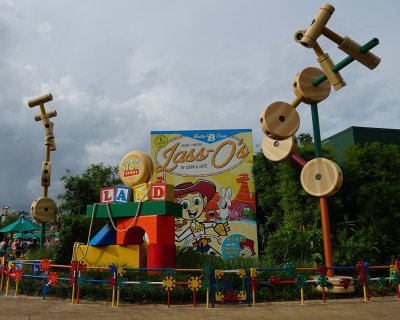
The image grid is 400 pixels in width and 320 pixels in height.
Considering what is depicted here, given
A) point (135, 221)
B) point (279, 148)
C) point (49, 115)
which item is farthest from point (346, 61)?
point (49, 115)

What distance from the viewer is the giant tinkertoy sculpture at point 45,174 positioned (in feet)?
41.0

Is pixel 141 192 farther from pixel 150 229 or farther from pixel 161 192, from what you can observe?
pixel 150 229

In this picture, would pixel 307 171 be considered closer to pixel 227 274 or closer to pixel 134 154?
pixel 227 274

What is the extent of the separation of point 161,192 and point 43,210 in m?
5.04

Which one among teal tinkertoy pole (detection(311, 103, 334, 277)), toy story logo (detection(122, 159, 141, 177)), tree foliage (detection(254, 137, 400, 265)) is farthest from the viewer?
tree foliage (detection(254, 137, 400, 265))

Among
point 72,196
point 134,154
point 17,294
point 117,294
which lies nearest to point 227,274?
point 117,294

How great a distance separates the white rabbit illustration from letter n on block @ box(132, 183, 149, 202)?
699 centimetres

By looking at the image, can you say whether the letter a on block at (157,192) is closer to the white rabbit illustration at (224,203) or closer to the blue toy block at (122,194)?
the blue toy block at (122,194)

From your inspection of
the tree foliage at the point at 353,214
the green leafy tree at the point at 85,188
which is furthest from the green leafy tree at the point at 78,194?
the tree foliage at the point at 353,214

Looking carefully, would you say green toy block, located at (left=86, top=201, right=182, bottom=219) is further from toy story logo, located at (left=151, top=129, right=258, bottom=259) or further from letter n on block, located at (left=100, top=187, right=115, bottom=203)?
toy story logo, located at (left=151, top=129, right=258, bottom=259)

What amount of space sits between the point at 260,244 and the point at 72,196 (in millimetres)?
8800

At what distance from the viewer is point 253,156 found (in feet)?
Answer: 55.6

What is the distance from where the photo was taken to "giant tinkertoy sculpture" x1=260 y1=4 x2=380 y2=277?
24.4 ft

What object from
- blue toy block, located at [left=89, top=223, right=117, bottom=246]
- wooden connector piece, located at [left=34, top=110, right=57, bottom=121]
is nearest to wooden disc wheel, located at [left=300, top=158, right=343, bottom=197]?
blue toy block, located at [left=89, top=223, right=117, bottom=246]
